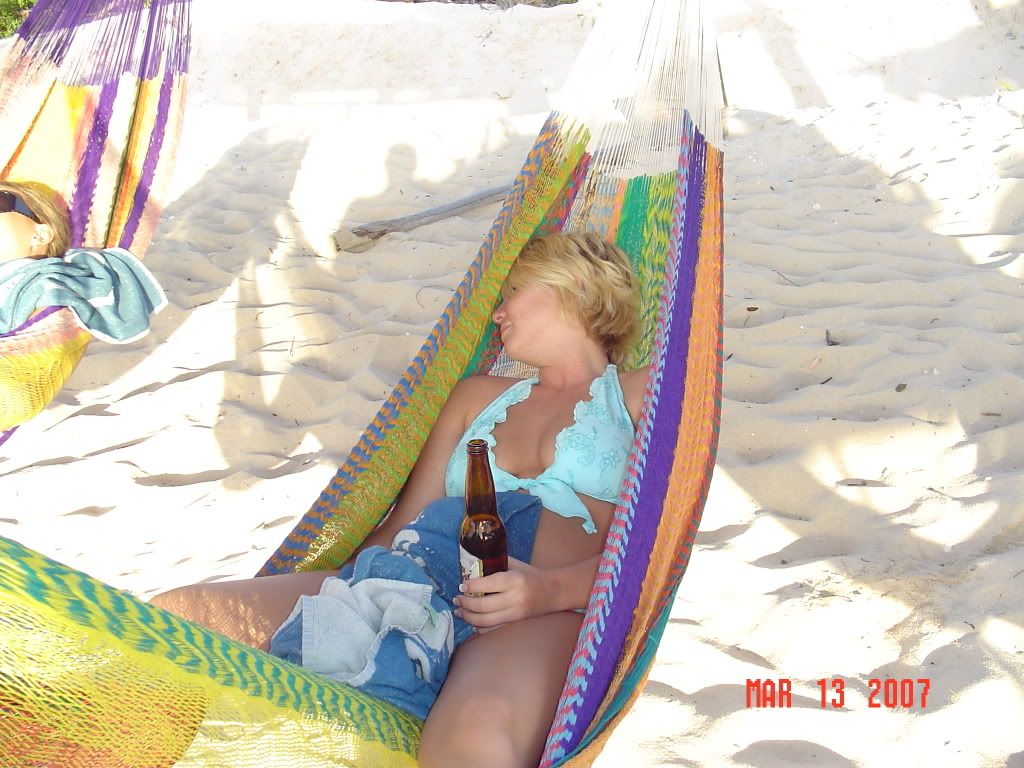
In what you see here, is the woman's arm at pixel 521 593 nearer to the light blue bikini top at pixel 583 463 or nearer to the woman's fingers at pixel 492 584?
the woman's fingers at pixel 492 584

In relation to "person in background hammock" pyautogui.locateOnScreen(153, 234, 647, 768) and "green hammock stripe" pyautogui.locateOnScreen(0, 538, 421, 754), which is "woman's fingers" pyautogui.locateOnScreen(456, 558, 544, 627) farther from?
"green hammock stripe" pyautogui.locateOnScreen(0, 538, 421, 754)

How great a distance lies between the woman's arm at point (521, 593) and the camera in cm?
124

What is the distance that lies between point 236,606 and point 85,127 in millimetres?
1541

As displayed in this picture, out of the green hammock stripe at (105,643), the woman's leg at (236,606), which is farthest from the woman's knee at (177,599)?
the green hammock stripe at (105,643)

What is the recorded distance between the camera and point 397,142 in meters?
4.58

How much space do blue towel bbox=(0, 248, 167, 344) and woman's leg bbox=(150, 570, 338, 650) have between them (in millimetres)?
982

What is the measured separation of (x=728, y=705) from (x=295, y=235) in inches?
107

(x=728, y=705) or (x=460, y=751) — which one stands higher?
(x=460, y=751)

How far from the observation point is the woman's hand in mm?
1240

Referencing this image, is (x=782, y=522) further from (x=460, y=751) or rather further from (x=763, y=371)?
(x=460, y=751)

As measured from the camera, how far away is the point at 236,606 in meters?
1.34

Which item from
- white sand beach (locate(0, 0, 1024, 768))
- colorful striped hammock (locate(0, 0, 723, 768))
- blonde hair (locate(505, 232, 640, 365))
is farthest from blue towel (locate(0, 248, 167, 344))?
blonde hair (locate(505, 232, 640, 365))

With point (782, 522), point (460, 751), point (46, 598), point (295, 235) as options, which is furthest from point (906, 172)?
point (46, 598)

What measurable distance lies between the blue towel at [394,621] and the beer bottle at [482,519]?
0.06m
